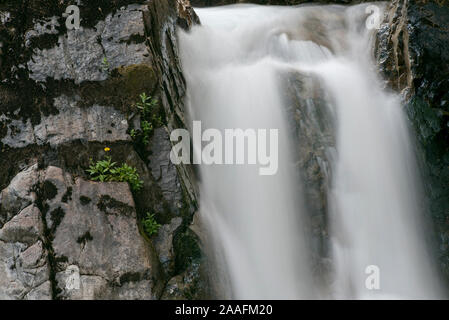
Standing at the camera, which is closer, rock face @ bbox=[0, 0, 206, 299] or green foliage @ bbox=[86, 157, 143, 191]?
rock face @ bbox=[0, 0, 206, 299]

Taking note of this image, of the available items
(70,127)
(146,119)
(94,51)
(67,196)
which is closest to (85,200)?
(67,196)

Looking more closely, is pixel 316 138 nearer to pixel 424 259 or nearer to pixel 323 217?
pixel 323 217

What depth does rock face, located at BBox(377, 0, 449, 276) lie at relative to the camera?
6.64 meters

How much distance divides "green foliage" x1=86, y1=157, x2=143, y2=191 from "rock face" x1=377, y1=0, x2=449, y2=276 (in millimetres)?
4867

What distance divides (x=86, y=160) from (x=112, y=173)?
35cm

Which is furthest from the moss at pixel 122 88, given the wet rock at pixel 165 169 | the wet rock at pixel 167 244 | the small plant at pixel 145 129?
the wet rock at pixel 167 244

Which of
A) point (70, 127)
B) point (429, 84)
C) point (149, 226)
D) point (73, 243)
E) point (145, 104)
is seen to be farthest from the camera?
point (429, 84)

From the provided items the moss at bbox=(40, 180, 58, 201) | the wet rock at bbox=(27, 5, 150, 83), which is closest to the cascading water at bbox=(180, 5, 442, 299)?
the wet rock at bbox=(27, 5, 150, 83)

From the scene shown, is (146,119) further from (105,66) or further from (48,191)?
(48,191)

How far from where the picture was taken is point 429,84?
6863 mm

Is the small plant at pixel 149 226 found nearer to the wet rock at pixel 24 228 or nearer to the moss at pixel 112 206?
the moss at pixel 112 206

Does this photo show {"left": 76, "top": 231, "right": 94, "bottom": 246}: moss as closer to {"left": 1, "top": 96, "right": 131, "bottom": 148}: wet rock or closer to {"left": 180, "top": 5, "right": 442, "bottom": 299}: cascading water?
{"left": 1, "top": 96, "right": 131, "bottom": 148}: wet rock
